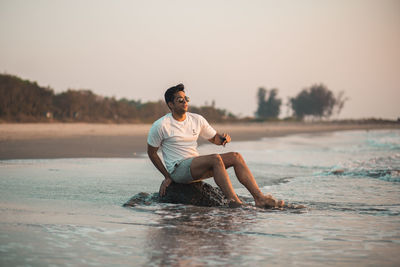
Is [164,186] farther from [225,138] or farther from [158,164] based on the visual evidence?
[225,138]

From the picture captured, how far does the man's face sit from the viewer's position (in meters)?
5.02

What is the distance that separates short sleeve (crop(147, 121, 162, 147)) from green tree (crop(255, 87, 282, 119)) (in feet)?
337

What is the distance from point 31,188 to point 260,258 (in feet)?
12.9

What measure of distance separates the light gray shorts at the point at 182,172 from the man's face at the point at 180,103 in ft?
1.81

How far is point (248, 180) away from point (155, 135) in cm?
113

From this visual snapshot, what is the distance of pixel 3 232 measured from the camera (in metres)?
3.51

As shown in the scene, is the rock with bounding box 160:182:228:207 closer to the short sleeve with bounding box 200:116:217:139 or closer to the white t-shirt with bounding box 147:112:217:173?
the white t-shirt with bounding box 147:112:217:173

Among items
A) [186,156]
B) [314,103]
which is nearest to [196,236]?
[186,156]

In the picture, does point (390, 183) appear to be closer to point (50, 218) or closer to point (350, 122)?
point (50, 218)

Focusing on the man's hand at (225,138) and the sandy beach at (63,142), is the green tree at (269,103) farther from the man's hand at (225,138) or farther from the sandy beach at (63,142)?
the man's hand at (225,138)

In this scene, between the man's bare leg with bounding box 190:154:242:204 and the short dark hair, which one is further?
the short dark hair

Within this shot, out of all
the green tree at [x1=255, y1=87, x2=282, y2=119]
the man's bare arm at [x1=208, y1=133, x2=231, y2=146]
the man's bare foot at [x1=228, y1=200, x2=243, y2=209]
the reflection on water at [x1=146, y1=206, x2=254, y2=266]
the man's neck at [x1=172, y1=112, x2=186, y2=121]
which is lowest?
the reflection on water at [x1=146, y1=206, x2=254, y2=266]

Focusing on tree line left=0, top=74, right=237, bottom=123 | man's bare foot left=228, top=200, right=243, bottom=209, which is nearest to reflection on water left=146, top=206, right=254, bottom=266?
man's bare foot left=228, top=200, right=243, bottom=209

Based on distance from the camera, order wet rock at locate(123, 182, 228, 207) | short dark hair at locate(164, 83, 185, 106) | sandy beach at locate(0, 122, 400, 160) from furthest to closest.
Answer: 1. sandy beach at locate(0, 122, 400, 160)
2. wet rock at locate(123, 182, 228, 207)
3. short dark hair at locate(164, 83, 185, 106)
